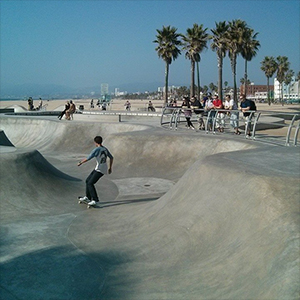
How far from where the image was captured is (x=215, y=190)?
6.16 m

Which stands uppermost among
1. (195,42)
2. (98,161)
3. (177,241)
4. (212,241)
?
(195,42)

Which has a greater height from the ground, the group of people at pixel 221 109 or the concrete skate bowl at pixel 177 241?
the group of people at pixel 221 109

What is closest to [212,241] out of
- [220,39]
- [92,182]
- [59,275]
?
[59,275]

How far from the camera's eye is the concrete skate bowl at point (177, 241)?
4.37m

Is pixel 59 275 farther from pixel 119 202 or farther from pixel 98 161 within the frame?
pixel 119 202

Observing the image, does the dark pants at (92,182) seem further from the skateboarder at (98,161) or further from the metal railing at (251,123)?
the metal railing at (251,123)

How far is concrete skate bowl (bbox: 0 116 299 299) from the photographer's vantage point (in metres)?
4.37

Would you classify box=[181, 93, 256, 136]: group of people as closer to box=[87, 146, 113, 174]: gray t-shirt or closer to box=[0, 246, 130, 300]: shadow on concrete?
box=[87, 146, 113, 174]: gray t-shirt

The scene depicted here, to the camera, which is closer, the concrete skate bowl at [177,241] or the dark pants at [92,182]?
the concrete skate bowl at [177,241]

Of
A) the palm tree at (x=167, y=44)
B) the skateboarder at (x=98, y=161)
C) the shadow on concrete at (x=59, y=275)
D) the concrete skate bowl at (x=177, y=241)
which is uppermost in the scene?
the palm tree at (x=167, y=44)

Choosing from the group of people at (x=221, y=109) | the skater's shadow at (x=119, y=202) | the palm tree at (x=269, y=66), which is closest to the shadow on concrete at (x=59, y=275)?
the skater's shadow at (x=119, y=202)

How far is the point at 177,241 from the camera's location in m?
5.80

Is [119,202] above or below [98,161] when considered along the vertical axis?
below

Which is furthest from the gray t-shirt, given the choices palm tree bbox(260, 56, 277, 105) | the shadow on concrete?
palm tree bbox(260, 56, 277, 105)
